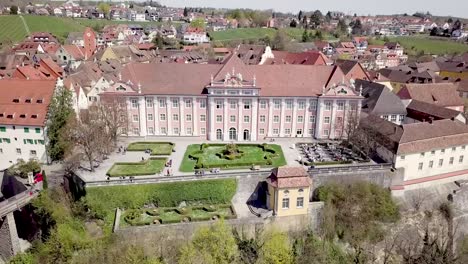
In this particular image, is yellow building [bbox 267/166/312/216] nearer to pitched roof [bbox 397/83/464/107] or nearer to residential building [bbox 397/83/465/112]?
residential building [bbox 397/83/465/112]

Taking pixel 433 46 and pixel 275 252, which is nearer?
pixel 275 252

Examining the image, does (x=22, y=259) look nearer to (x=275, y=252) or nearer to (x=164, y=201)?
(x=164, y=201)

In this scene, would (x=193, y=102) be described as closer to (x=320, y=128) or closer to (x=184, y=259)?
(x=320, y=128)

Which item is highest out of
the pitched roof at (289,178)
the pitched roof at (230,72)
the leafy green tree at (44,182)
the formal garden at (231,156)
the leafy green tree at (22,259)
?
the pitched roof at (230,72)

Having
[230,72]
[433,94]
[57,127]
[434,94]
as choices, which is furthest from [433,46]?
[57,127]

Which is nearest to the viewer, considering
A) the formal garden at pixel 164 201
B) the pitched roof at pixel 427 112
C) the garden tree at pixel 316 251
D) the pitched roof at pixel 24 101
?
the garden tree at pixel 316 251

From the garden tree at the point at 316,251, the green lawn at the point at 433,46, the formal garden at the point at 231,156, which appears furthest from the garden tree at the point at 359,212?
the green lawn at the point at 433,46

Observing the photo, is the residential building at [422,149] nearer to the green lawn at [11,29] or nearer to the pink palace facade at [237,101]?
the pink palace facade at [237,101]
